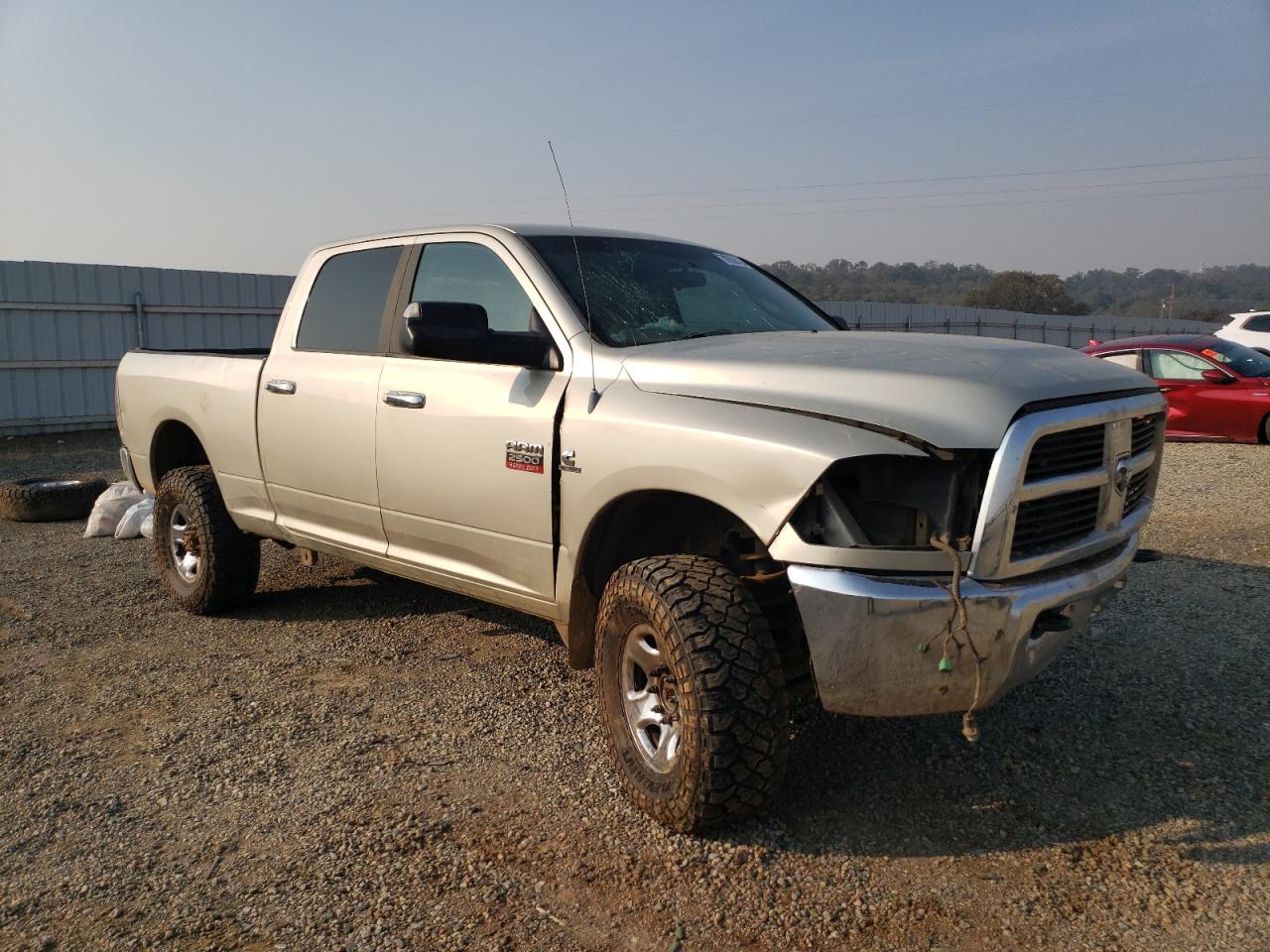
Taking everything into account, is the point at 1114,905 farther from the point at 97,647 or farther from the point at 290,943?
the point at 97,647

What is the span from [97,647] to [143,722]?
4.21 ft

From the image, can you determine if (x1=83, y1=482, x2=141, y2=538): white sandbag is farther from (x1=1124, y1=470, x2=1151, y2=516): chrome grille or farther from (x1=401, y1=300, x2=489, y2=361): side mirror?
(x1=1124, y1=470, x2=1151, y2=516): chrome grille

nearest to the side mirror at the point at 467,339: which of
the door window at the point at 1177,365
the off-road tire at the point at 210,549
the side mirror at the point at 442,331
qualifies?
the side mirror at the point at 442,331

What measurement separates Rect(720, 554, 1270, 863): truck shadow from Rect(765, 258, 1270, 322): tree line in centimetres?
2875

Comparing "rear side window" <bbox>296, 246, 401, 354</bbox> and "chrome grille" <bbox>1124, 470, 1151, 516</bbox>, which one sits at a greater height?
"rear side window" <bbox>296, 246, 401, 354</bbox>

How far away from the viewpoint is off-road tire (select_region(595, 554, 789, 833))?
3043 mm

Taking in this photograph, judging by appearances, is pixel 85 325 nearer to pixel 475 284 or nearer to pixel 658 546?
pixel 475 284

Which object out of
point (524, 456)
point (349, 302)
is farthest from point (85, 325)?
point (524, 456)

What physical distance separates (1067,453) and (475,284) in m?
2.48

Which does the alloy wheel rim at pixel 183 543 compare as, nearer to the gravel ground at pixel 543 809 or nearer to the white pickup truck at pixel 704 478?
the gravel ground at pixel 543 809

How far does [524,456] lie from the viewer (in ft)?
12.5

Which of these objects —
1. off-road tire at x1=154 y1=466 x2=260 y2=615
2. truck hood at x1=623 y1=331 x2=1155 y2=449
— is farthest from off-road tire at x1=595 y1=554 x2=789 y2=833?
off-road tire at x1=154 y1=466 x2=260 y2=615

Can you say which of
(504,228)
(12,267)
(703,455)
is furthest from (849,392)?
(12,267)

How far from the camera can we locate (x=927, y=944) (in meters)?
2.71
